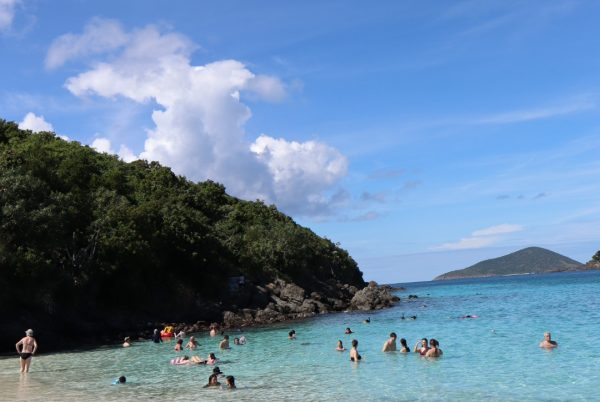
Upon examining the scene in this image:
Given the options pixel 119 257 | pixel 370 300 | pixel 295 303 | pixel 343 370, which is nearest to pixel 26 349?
pixel 343 370

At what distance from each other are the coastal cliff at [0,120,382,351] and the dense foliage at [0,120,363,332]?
11cm

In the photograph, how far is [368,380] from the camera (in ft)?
69.7

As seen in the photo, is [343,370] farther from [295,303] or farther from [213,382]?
[295,303]

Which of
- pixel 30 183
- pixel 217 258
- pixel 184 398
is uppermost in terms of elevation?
pixel 30 183

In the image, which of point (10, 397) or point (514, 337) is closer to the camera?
point (10, 397)

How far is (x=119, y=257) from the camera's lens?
46656 millimetres

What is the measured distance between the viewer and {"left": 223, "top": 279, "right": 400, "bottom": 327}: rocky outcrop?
5366 centimetres

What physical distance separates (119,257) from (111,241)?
73.6 inches

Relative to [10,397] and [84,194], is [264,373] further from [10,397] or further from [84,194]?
[84,194]

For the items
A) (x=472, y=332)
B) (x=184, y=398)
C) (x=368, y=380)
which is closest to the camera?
(x=184, y=398)

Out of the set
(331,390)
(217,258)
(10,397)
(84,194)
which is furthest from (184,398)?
(217,258)

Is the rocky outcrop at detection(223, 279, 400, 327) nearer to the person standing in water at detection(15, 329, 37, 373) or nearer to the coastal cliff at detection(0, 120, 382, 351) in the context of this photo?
the coastal cliff at detection(0, 120, 382, 351)

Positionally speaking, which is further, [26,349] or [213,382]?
[26,349]

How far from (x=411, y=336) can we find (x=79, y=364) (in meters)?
21.0
